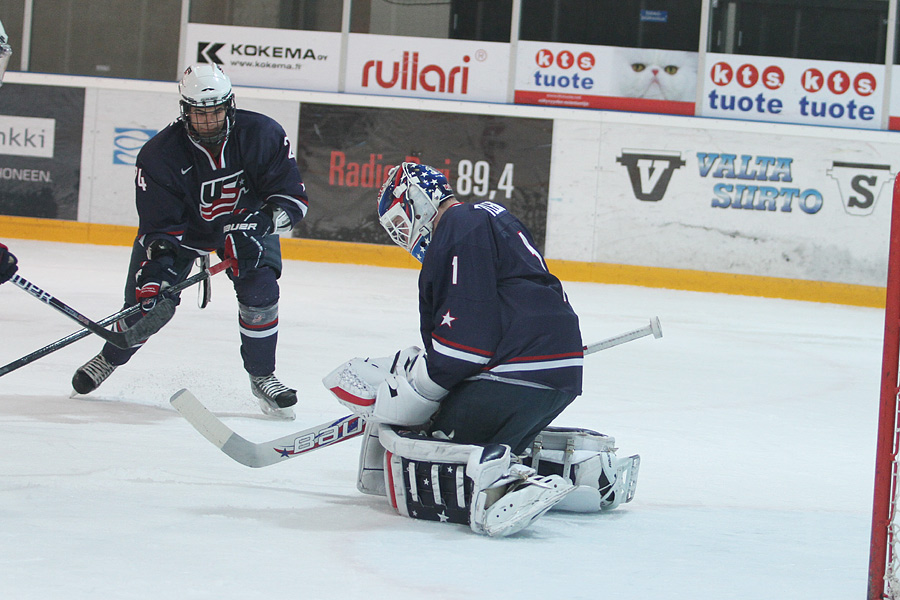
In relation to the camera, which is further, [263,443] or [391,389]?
[263,443]

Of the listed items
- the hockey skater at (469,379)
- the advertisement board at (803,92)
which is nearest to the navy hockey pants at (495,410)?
the hockey skater at (469,379)

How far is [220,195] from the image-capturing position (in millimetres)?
3121

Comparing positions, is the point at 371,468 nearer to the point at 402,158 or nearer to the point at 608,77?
the point at 402,158

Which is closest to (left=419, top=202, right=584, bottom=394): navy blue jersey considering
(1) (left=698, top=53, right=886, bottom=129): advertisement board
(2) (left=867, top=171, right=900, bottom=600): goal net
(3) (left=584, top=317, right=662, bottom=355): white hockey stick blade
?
(3) (left=584, top=317, right=662, bottom=355): white hockey stick blade

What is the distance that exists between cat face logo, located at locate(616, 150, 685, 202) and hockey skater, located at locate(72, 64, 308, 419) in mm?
5061

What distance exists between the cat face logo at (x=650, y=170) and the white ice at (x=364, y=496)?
120 inches

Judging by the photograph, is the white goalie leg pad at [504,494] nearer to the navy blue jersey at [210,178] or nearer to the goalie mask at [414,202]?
the goalie mask at [414,202]

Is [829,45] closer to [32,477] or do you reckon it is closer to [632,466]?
[632,466]

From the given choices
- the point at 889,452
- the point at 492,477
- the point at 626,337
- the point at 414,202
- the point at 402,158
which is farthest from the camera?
the point at 402,158

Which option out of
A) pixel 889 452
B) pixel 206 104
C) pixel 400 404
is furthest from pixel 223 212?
pixel 889 452

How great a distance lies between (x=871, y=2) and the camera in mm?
8570

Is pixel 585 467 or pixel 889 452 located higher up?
pixel 889 452

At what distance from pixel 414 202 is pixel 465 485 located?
59cm

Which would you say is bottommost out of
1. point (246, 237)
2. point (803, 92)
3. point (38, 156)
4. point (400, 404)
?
point (400, 404)
